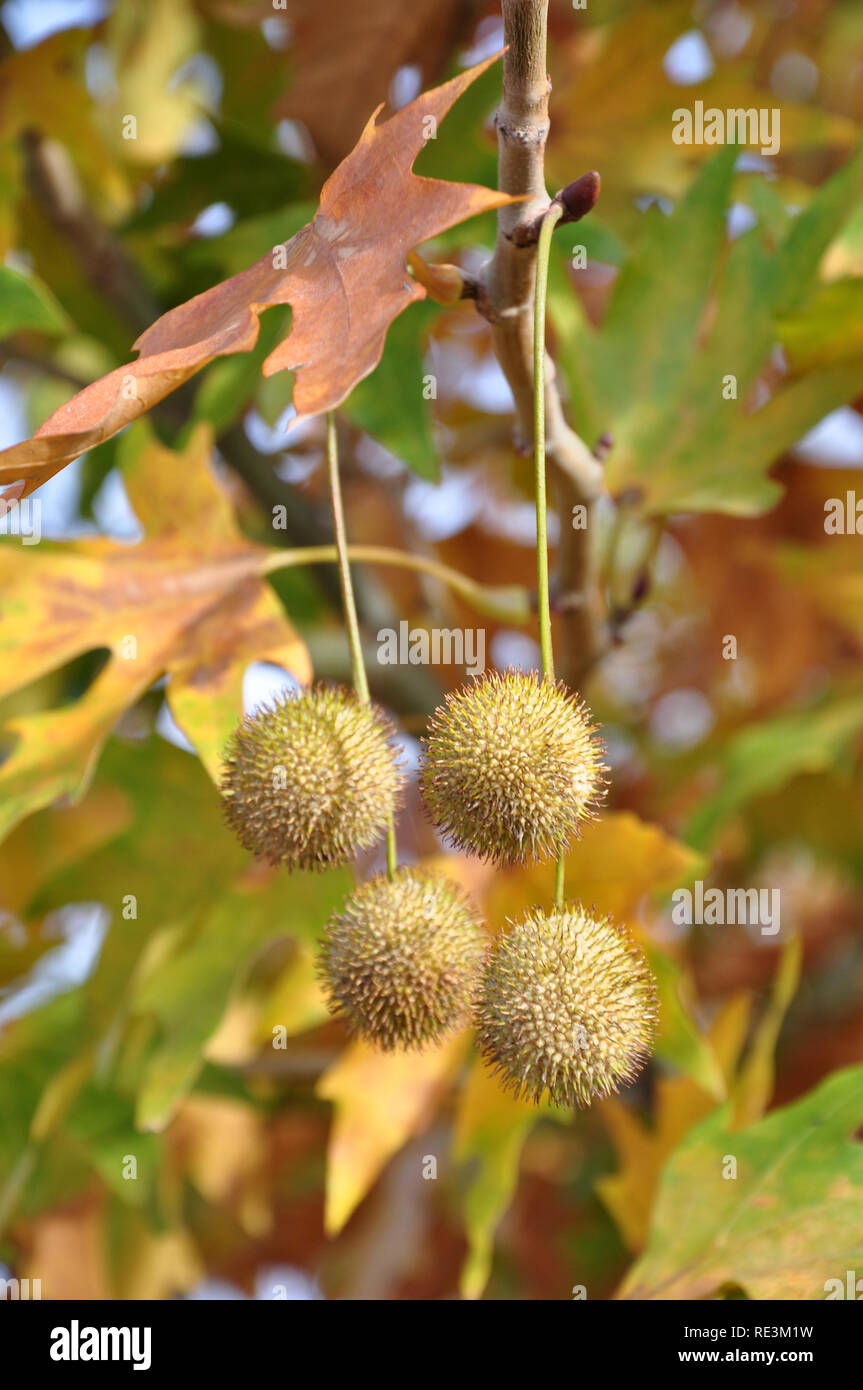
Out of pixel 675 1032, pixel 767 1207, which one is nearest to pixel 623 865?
pixel 675 1032

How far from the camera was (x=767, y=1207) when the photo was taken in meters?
1.38

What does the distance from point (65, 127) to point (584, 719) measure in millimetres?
1551

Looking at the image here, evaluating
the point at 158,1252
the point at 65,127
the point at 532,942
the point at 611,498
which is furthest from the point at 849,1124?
the point at 65,127

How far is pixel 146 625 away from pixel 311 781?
50 cm

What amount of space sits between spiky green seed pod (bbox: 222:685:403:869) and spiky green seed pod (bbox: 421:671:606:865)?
9 cm

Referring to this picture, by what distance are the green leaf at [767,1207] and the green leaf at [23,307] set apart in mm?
1185

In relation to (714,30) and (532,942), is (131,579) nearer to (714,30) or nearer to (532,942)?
(532,942)

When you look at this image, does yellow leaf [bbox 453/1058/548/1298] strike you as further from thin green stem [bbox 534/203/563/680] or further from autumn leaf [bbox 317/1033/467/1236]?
thin green stem [bbox 534/203/563/680]

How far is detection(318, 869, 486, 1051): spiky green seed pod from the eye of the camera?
1.08 meters

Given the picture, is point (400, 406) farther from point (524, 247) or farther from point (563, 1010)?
point (563, 1010)

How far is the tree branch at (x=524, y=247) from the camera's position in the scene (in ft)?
3.11

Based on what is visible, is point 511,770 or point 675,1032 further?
point 675,1032

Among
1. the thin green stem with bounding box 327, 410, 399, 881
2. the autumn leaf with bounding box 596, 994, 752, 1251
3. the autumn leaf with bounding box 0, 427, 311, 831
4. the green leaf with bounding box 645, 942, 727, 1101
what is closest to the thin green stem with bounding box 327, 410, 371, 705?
the thin green stem with bounding box 327, 410, 399, 881

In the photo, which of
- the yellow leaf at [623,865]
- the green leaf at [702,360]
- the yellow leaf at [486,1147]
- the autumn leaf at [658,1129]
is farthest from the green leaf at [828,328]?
the yellow leaf at [486,1147]
